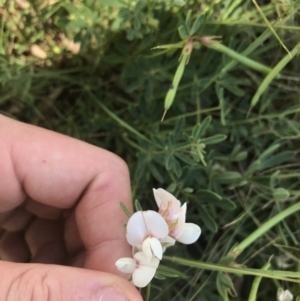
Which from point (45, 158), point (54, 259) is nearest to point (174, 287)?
point (54, 259)

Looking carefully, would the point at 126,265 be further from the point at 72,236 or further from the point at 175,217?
the point at 72,236

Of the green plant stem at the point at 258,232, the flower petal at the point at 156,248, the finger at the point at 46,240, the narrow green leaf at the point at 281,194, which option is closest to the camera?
the flower petal at the point at 156,248

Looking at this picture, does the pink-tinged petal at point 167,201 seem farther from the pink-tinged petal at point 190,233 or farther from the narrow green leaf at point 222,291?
the narrow green leaf at point 222,291

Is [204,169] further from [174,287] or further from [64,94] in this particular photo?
[64,94]

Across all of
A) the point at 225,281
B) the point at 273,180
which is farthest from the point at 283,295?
the point at 273,180

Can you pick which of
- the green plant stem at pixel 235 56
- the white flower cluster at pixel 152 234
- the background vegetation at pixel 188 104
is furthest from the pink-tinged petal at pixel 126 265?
the green plant stem at pixel 235 56

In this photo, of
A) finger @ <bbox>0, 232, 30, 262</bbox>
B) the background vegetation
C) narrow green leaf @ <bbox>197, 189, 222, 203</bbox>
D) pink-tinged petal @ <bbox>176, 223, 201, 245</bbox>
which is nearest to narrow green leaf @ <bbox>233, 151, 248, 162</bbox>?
the background vegetation

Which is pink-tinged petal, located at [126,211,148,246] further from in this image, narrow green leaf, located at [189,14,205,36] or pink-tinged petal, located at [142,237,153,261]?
narrow green leaf, located at [189,14,205,36]

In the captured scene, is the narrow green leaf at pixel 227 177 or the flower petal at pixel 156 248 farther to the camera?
the narrow green leaf at pixel 227 177
